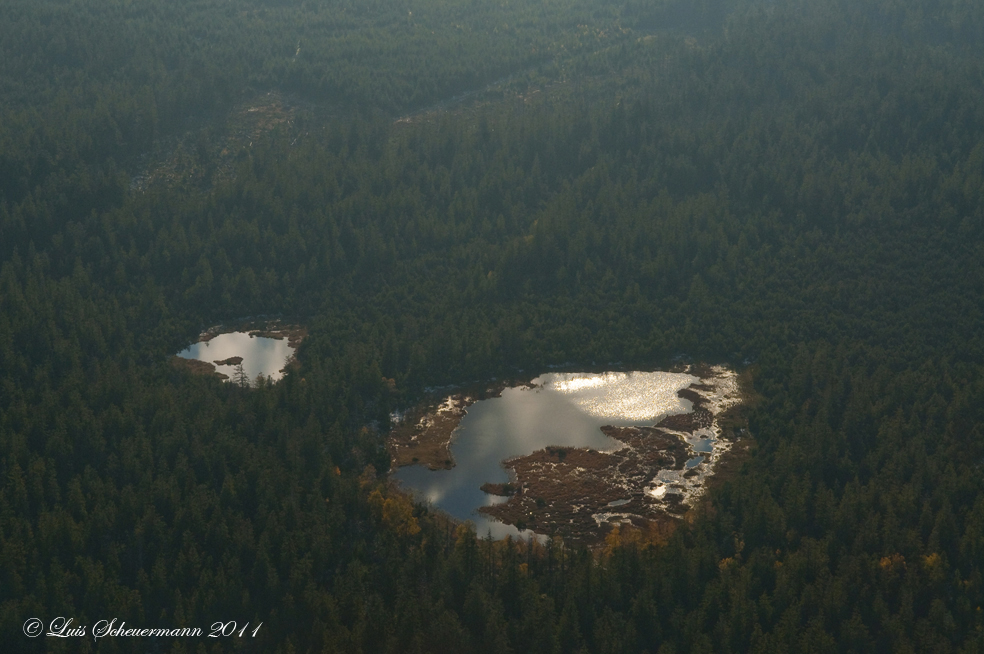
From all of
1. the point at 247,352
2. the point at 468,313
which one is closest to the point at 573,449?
the point at 468,313

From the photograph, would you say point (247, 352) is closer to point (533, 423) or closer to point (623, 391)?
point (533, 423)

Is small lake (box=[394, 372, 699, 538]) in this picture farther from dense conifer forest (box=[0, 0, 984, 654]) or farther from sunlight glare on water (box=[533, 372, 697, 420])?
dense conifer forest (box=[0, 0, 984, 654])

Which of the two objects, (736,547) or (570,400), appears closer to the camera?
(736,547)

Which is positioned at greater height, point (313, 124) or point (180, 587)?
point (313, 124)

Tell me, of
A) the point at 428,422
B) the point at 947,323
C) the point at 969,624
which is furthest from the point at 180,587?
the point at 947,323

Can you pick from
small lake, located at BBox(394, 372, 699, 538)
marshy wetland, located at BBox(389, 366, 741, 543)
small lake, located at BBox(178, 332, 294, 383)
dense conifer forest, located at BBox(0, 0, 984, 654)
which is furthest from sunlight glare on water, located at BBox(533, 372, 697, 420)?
small lake, located at BBox(178, 332, 294, 383)

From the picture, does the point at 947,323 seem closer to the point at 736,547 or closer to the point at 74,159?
the point at 736,547
